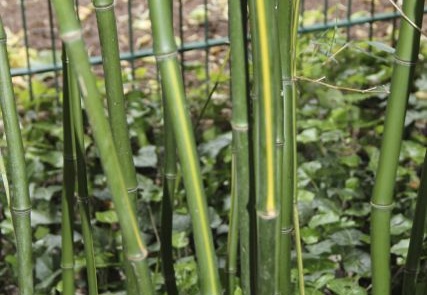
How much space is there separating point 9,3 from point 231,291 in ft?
10.9

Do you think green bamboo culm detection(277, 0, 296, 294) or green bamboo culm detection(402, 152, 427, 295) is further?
green bamboo culm detection(402, 152, 427, 295)

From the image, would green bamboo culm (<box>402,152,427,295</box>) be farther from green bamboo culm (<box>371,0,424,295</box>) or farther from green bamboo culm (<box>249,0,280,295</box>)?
green bamboo culm (<box>249,0,280,295</box>)

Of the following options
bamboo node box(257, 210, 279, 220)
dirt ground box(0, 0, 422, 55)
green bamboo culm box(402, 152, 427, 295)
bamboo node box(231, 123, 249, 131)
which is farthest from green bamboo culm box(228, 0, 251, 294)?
dirt ground box(0, 0, 422, 55)

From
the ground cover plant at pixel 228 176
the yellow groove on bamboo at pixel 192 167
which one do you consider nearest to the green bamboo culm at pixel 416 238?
the ground cover plant at pixel 228 176

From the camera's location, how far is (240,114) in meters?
1.14

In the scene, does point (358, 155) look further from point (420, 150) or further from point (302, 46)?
point (302, 46)

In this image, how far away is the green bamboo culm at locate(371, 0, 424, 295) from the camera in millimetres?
1155

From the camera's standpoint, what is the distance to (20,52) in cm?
380

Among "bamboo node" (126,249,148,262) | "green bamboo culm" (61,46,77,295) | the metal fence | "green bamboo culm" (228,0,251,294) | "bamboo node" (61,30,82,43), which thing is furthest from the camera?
the metal fence

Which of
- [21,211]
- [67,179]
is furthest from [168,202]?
[21,211]

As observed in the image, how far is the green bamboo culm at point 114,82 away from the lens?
42.5 inches

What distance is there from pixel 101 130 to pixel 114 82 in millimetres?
219

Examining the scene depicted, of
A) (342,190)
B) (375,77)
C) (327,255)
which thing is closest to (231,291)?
(327,255)

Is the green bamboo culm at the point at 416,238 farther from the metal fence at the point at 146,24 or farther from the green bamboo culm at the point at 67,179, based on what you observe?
the metal fence at the point at 146,24
